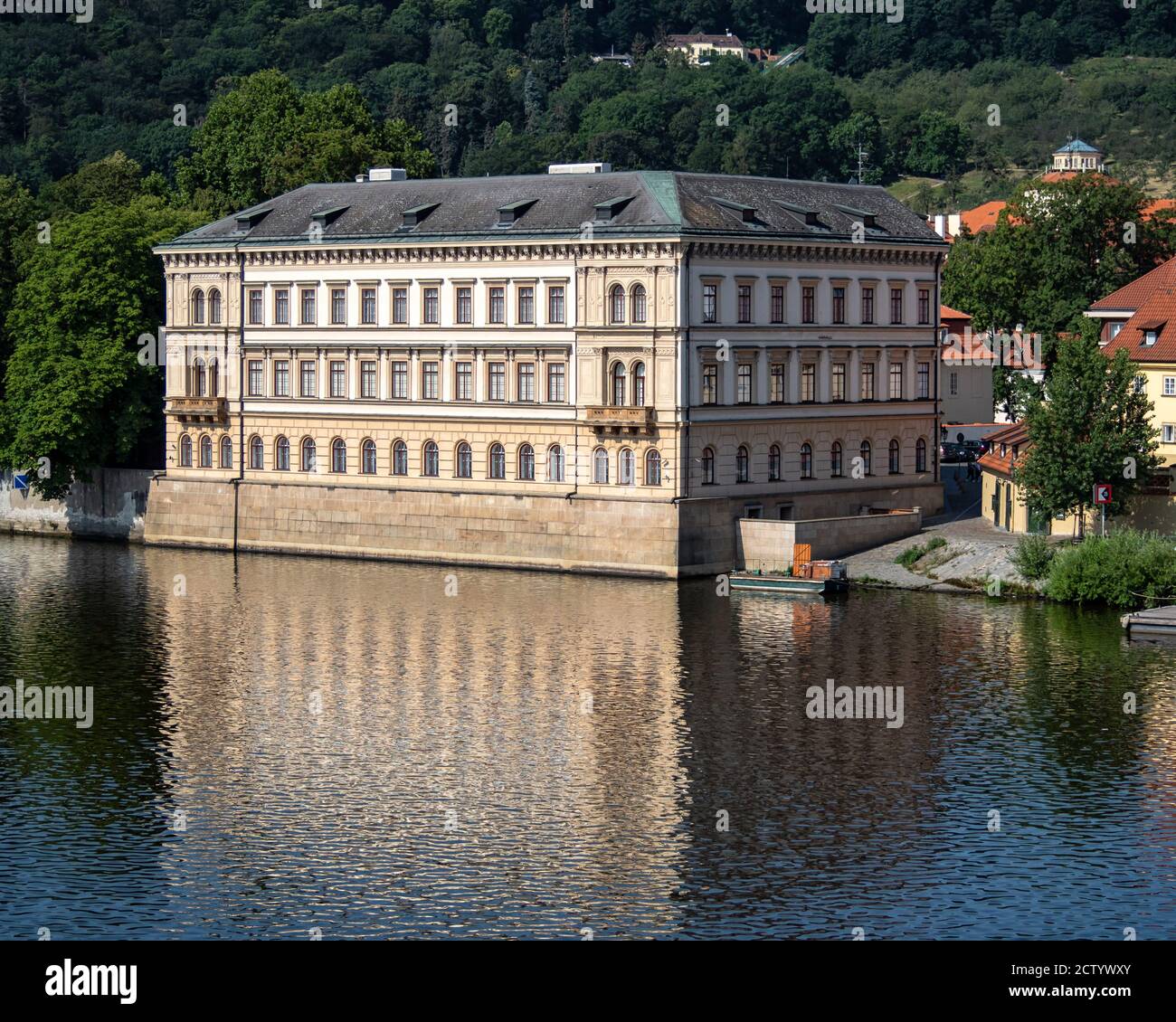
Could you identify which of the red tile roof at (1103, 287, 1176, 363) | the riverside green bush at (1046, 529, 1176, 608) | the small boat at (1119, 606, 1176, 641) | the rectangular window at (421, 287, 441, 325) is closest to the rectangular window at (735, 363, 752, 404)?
the rectangular window at (421, 287, 441, 325)

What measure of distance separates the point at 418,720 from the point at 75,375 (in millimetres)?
57291

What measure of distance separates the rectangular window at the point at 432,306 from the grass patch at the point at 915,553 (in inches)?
1023

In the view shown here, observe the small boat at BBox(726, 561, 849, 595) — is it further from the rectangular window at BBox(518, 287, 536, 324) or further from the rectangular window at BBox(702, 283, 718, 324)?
the rectangular window at BBox(518, 287, 536, 324)

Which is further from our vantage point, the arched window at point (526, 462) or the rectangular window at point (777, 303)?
the arched window at point (526, 462)

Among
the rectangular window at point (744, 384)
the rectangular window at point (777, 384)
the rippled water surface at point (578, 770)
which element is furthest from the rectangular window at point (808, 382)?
the rippled water surface at point (578, 770)

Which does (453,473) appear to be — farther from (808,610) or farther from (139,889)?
(139,889)

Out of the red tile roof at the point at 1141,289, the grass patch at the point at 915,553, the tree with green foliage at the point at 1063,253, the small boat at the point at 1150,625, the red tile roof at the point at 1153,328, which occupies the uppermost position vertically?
the tree with green foliage at the point at 1063,253

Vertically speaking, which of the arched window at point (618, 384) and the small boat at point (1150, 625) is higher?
the arched window at point (618, 384)

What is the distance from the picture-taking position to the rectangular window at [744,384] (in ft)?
382

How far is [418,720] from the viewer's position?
80438 millimetres

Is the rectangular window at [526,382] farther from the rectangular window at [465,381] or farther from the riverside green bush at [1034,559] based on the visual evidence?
the riverside green bush at [1034,559]

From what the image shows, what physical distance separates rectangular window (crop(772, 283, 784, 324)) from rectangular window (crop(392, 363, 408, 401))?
18.8m
